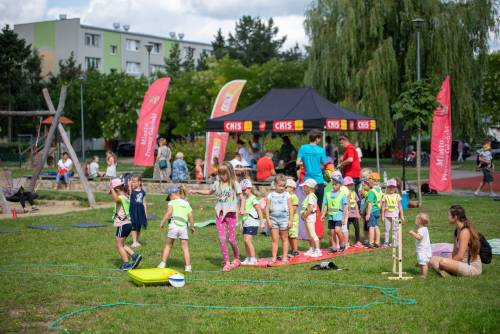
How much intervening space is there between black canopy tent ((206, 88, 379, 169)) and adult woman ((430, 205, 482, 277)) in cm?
1069

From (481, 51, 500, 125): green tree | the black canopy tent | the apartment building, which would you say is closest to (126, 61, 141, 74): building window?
the apartment building

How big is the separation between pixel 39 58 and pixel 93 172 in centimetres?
4164

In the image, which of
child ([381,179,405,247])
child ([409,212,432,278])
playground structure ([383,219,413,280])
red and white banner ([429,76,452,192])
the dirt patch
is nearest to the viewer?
playground structure ([383,219,413,280])

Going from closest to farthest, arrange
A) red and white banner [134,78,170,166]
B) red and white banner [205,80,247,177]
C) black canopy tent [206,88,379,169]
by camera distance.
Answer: black canopy tent [206,88,379,169]
red and white banner [134,78,170,166]
red and white banner [205,80,247,177]

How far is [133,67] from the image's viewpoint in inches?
3354

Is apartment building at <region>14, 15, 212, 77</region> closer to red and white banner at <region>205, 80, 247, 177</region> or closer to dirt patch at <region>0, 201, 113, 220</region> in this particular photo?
red and white banner at <region>205, 80, 247, 177</region>

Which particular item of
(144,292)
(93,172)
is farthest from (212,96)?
(144,292)

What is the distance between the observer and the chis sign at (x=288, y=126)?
70.3 ft

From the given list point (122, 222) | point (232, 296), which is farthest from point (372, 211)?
point (232, 296)

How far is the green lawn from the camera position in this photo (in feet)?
25.5

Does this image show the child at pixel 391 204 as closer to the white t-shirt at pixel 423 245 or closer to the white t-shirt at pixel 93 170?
the white t-shirt at pixel 423 245

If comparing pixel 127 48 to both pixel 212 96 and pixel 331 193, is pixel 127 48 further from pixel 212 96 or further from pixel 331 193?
pixel 331 193

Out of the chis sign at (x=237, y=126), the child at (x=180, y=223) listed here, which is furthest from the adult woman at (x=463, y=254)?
the chis sign at (x=237, y=126)

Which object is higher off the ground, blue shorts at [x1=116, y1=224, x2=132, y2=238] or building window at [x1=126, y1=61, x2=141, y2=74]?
building window at [x1=126, y1=61, x2=141, y2=74]
